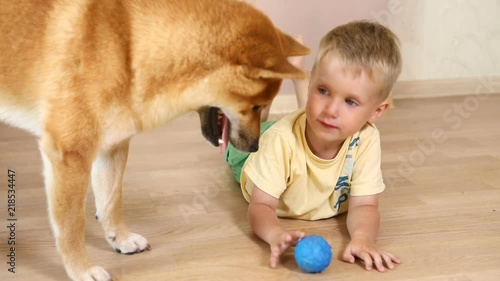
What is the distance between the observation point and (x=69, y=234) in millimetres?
1225

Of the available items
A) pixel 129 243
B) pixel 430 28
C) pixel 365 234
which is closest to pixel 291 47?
pixel 365 234

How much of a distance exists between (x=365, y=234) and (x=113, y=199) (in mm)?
607

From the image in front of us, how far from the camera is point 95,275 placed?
1.25 m

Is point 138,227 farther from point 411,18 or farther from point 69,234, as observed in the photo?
point 411,18

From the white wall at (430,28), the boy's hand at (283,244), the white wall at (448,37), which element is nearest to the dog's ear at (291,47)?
the boy's hand at (283,244)

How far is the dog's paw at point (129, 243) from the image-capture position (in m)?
1.41

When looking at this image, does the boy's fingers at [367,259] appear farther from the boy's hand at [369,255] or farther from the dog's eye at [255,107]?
the dog's eye at [255,107]

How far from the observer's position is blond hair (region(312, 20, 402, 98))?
1.43 metres

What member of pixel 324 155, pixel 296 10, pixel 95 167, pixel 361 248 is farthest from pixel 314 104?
pixel 296 10

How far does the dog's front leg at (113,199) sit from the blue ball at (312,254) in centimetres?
38

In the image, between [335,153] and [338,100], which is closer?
[338,100]

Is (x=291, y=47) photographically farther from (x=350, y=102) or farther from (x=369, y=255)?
(x=369, y=255)

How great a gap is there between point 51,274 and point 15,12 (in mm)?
563

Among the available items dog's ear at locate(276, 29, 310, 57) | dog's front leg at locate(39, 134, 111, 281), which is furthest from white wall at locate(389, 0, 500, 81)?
dog's front leg at locate(39, 134, 111, 281)
